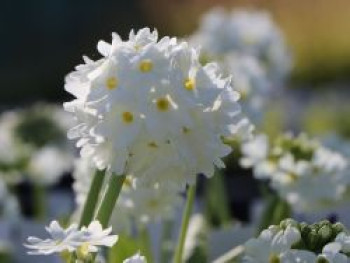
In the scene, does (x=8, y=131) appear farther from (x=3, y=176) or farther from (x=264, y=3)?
(x=264, y=3)

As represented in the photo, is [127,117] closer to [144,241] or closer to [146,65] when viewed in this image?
[146,65]

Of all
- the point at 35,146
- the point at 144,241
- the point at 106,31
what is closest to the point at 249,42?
the point at 35,146

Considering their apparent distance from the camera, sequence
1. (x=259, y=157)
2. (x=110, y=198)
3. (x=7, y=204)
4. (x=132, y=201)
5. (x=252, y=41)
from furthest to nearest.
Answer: (x=252, y=41)
(x=7, y=204)
(x=259, y=157)
(x=132, y=201)
(x=110, y=198)

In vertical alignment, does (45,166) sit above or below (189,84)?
above

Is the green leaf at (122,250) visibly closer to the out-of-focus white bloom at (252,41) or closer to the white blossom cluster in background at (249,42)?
the white blossom cluster in background at (249,42)

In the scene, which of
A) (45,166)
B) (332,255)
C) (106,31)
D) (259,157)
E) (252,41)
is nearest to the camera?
(332,255)

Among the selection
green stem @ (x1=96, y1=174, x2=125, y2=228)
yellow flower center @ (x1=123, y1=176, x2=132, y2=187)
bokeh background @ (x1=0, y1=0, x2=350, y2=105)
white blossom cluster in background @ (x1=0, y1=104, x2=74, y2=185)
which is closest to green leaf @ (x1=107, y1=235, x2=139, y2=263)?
yellow flower center @ (x1=123, y1=176, x2=132, y2=187)

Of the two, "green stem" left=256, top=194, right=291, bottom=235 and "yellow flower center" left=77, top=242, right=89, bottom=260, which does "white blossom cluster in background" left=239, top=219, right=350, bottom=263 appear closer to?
"yellow flower center" left=77, top=242, right=89, bottom=260
